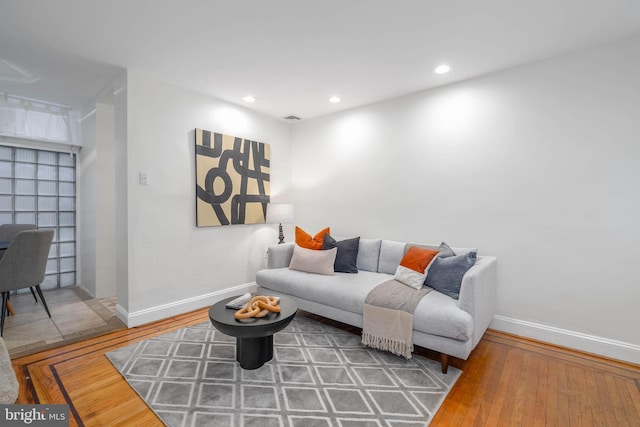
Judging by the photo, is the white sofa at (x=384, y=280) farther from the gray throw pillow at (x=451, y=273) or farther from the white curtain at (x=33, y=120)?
the white curtain at (x=33, y=120)

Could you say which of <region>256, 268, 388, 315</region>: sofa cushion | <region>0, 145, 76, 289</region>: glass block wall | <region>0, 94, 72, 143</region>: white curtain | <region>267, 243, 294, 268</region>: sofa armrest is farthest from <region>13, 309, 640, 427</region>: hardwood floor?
<region>0, 94, 72, 143</region>: white curtain

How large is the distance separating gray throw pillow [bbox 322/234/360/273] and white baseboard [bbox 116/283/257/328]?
4.69 feet

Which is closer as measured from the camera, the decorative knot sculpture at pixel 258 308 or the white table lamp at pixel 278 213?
the decorative knot sculpture at pixel 258 308

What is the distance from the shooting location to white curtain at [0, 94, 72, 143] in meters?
3.62

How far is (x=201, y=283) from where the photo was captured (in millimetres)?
3482

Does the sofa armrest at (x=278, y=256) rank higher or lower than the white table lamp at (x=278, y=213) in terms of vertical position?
lower

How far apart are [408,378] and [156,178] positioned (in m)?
2.98

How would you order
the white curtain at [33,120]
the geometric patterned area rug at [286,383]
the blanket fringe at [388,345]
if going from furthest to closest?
the white curtain at [33,120] → the blanket fringe at [388,345] → the geometric patterned area rug at [286,383]

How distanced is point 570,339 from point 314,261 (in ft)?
7.90

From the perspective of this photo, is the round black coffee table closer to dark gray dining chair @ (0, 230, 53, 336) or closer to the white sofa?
the white sofa

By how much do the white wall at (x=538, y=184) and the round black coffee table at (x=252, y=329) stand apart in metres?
1.94

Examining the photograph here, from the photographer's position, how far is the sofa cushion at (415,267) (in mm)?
2656

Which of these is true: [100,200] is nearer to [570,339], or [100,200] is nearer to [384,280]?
[384,280]

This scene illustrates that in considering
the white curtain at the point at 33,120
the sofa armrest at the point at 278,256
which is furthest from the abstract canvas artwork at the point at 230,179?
the white curtain at the point at 33,120
